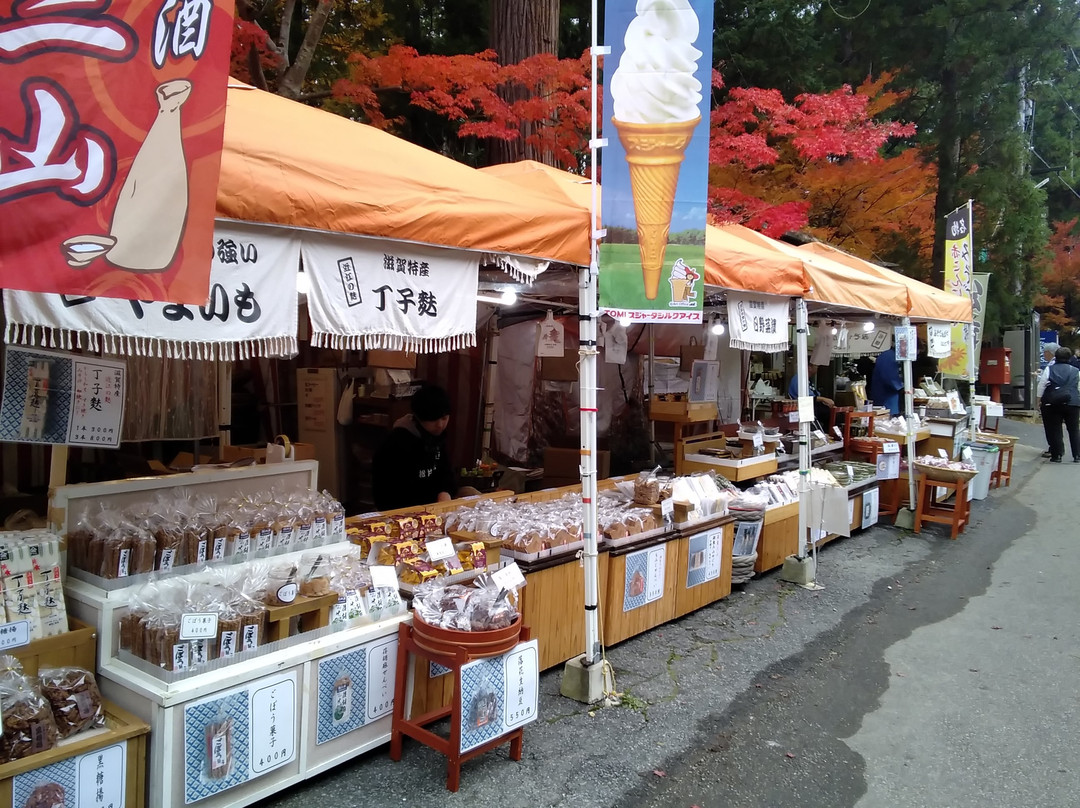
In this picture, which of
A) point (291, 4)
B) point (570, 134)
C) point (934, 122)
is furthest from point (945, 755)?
point (934, 122)

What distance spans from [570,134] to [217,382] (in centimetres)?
598

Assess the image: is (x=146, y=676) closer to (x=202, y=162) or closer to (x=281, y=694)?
(x=281, y=694)

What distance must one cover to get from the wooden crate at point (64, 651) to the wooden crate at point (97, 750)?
9.1 inches

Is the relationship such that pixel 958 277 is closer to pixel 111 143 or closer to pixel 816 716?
pixel 816 716

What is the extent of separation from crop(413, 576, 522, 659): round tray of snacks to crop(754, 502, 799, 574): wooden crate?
13.5 feet

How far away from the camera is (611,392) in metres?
10.1

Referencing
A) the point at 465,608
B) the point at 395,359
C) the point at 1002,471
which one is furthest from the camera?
the point at 1002,471

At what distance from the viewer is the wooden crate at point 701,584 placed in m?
6.01

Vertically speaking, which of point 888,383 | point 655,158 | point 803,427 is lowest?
point 803,427

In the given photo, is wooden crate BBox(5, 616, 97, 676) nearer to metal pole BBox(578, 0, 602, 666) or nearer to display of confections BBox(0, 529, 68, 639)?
display of confections BBox(0, 529, 68, 639)

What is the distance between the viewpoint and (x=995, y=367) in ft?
69.7

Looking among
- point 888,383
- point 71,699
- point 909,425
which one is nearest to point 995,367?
point 888,383

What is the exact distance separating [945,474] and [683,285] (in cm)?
682

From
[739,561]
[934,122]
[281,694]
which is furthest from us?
[934,122]
